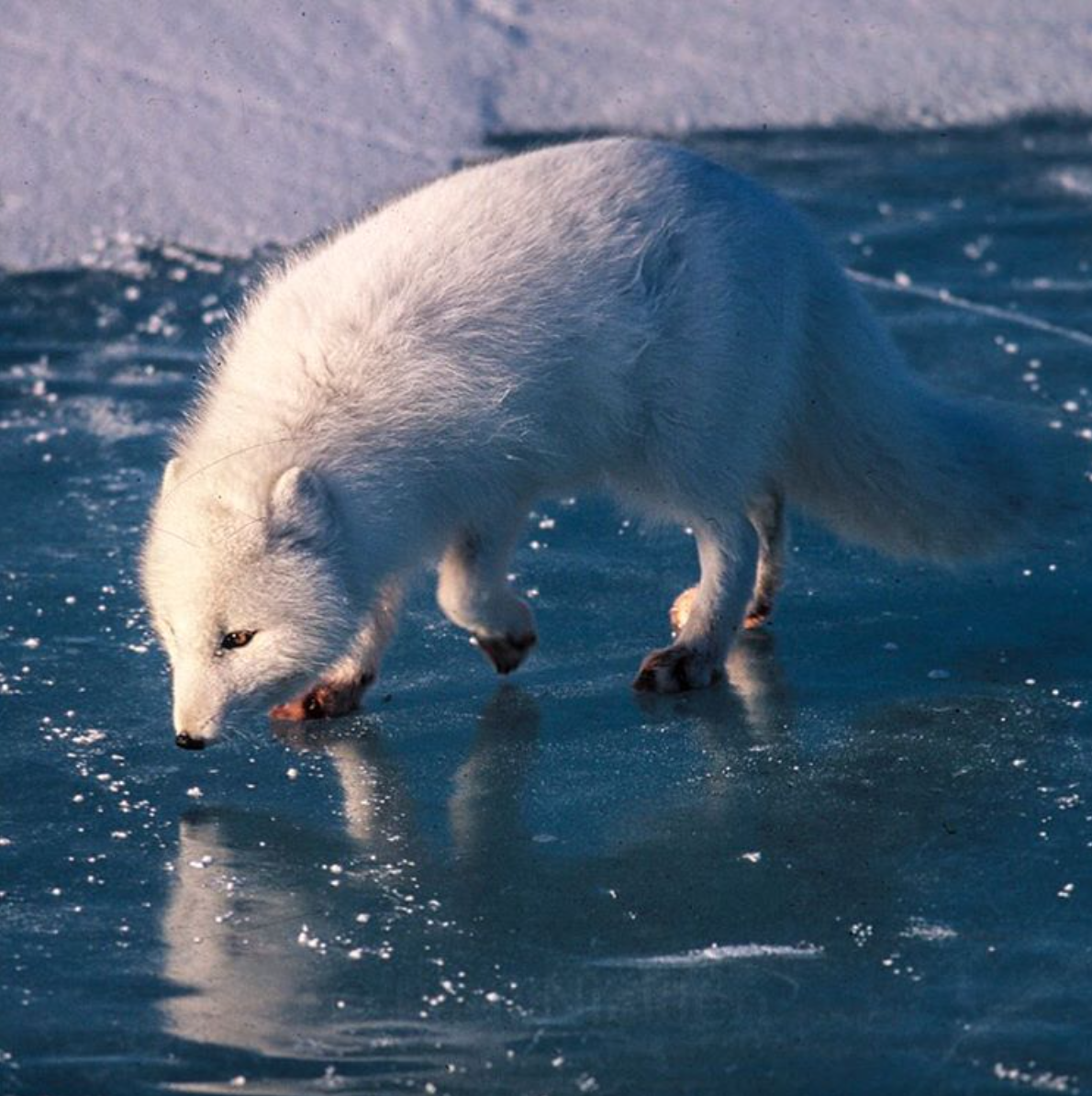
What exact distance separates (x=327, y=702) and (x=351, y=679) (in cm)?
7

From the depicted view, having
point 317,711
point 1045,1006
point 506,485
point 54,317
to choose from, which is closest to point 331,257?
point 506,485

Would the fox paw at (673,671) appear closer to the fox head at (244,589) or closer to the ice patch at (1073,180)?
the fox head at (244,589)

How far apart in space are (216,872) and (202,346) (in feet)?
11.4

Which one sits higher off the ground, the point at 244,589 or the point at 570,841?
the point at 244,589

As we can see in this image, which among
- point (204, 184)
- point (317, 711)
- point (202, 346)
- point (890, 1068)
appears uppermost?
point (204, 184)

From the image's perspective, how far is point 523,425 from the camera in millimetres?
4297

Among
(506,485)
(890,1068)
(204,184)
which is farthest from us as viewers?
(204,184)

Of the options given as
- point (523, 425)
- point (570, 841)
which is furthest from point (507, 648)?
point (570, 841)

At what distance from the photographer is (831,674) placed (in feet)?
15.1

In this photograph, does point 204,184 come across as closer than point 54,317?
No

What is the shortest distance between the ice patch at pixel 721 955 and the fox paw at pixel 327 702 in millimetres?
1300

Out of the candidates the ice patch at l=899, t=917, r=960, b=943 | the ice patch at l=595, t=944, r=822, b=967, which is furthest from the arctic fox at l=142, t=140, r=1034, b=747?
the ice patch at l=899, t=917, r=960, b=943

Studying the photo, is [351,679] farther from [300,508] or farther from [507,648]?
[300,508]

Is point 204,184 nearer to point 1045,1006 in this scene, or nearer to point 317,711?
point 317,711
